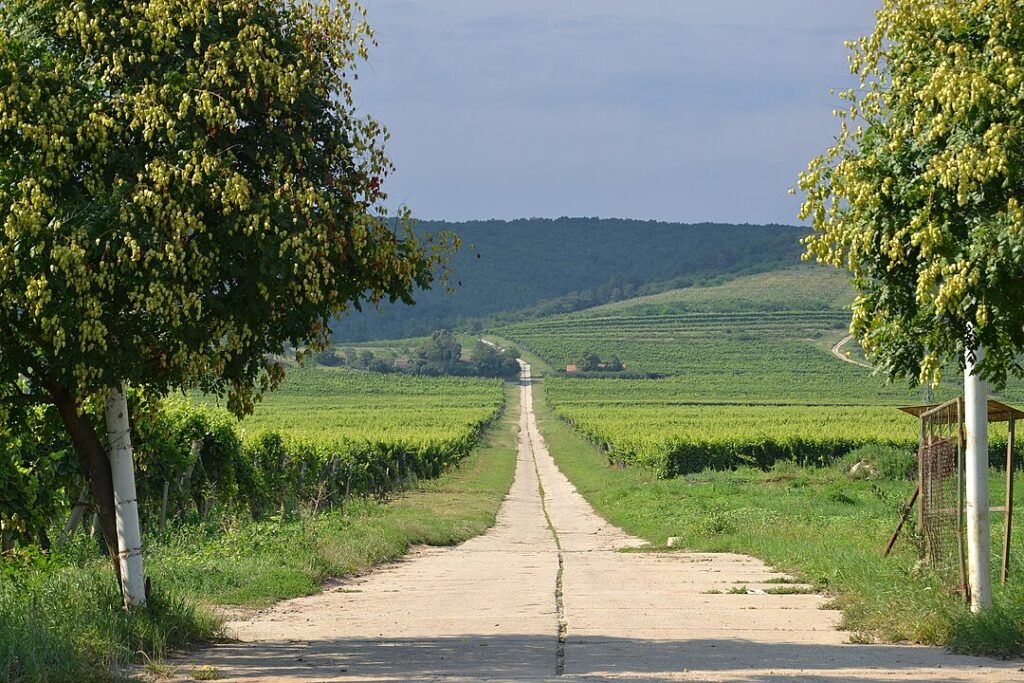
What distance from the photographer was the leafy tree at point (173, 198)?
30.9 feet

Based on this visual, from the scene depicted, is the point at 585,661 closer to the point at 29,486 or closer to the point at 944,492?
the point at 944,492

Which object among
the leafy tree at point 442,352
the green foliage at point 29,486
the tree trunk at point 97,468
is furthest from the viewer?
the leafy tree at point 442,352

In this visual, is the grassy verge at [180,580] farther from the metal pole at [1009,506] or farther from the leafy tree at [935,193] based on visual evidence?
the metal pole at [1009,506]

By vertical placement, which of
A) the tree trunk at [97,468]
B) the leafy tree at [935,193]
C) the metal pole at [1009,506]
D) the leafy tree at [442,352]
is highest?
the leafy tree at [935,193]

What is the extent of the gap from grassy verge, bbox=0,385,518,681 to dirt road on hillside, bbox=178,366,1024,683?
0.45m

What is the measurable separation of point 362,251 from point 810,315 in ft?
584

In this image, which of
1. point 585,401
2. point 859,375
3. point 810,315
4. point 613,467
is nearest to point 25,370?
point 613,467

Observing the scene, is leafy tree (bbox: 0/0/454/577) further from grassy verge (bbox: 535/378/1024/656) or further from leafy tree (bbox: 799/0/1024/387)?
grassy verge (bbox: 535/378/1024/656)

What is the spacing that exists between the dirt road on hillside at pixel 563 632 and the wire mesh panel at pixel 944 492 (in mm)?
1334

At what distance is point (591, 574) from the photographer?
58.2 ft

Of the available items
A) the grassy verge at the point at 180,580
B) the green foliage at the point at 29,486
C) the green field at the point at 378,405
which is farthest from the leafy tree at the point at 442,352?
the green foliage at the point at 29,486

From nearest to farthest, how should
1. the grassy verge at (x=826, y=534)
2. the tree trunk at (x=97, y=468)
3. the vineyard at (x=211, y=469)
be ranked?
the tree trunk at (x=97, y=468)
the grassy verge at (x=826, y=534)
the vineyard at (x=211, y=469)

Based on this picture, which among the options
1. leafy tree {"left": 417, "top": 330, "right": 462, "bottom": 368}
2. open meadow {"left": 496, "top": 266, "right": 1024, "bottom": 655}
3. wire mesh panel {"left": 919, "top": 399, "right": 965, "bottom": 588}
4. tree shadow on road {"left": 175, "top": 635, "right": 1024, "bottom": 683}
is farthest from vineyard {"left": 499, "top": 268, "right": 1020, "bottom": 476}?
leafy tree {"left": 417, "top": 330, "right": 462, "bottom": 368}

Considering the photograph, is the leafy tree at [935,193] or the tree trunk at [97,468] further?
the tree trunk at [97,468]
